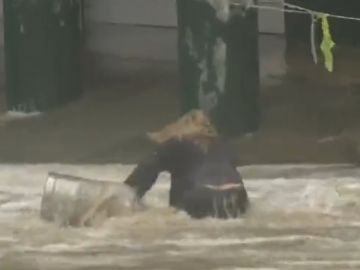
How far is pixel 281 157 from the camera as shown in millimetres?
2211

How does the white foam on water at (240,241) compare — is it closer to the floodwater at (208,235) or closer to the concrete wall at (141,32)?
the floodwater at (208,235)

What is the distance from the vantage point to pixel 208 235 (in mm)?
1722

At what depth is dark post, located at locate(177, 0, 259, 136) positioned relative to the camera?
2.30 m

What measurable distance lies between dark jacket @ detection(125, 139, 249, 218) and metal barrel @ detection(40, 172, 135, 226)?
33mm

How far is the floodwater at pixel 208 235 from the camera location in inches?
64.0

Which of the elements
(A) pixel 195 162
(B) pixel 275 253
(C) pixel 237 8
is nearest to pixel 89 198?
(A) pixel 195 162

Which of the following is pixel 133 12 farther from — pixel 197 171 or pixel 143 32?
pixel 197 171

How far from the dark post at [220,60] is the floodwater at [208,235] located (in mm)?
379

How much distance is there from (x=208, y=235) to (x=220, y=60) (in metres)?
0.67

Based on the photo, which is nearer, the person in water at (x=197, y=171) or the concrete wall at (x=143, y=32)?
the person in water at (x=197, y=171)

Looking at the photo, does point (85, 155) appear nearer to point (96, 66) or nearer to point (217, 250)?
point (217, 250)

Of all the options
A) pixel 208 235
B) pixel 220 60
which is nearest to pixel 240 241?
pixel 208 235

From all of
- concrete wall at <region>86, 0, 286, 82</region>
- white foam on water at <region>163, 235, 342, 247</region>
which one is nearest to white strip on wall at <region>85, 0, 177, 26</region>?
concrete wall at <region>86, 0, 286, 82</region>

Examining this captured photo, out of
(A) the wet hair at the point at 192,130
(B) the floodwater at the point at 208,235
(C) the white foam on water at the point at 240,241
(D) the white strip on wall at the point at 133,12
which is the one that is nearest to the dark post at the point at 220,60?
(B) the floodwater at the point at 208,235
